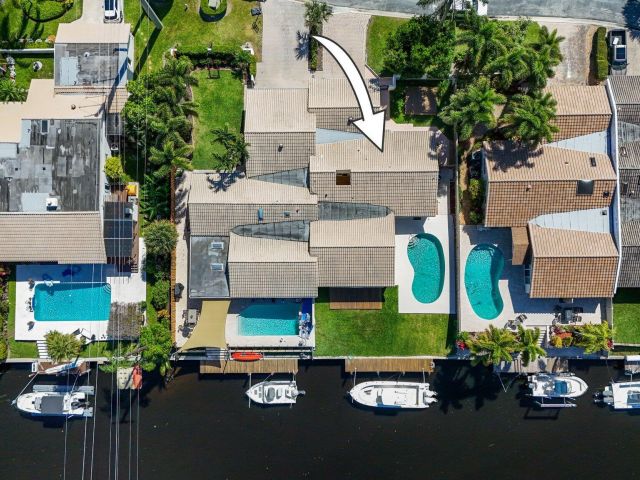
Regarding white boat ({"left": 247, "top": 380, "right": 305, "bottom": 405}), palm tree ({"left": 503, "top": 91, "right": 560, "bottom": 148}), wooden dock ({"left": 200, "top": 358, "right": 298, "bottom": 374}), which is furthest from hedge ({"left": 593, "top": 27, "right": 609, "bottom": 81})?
white boat ({"left": 247, "top": 380, "right": 305, "bottom": 405})

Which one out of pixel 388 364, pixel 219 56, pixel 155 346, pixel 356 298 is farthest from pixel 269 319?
pixel 219 56

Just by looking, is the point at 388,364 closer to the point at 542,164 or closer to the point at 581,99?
the point at 542,164

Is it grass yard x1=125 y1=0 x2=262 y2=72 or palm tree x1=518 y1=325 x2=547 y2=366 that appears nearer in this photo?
palm tree x1=518 y1=325 x2=547 y2=366

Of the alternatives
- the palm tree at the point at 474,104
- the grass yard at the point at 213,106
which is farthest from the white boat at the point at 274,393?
the palm tree at the point at 474,104

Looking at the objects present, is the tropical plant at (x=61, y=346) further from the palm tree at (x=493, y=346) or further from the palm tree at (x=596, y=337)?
the palm tree at (x=596, y=337)

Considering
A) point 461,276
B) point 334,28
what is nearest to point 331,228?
point 461,276

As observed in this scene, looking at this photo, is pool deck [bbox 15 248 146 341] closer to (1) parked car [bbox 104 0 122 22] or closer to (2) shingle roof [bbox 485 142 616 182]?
(1) parked car [bbox 104 0 122 22]

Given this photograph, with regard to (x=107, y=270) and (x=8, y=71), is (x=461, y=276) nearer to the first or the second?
(x=107, y=270)
